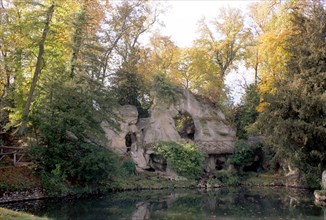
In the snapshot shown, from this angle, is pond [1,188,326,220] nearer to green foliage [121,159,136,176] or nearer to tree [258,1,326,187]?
tree [258,1,326,187]

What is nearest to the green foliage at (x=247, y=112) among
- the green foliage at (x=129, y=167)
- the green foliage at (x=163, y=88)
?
the green foliage at (x=163, y=88)

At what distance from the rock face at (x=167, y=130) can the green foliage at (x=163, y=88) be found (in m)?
0.42

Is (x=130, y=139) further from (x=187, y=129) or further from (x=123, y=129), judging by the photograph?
(x=187, y=129)

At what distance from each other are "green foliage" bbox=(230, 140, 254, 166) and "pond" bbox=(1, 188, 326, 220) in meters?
5.81

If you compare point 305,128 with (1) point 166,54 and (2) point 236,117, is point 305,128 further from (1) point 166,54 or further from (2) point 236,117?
(1) point 166,54

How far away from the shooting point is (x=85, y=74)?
68.3 ft

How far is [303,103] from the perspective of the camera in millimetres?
20734

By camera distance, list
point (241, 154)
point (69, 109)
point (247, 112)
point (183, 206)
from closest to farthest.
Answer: point (183, 206), point (69, 109), point (241, 154), point (247, 112)

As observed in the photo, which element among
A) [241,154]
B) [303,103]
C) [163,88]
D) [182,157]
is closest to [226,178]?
[241,154]

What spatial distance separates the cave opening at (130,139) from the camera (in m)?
28.8

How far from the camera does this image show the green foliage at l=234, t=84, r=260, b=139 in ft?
105

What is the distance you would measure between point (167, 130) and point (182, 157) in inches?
118

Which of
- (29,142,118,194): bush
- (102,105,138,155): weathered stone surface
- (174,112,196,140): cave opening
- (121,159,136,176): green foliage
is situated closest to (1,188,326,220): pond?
(29,142,118,194): bush

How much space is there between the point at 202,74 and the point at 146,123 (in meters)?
8.89
